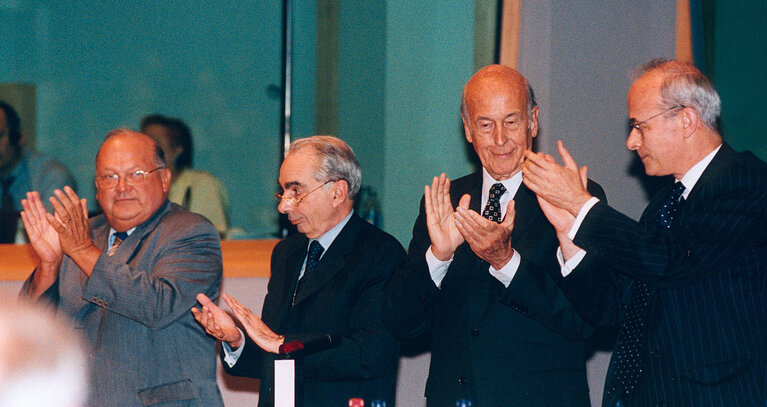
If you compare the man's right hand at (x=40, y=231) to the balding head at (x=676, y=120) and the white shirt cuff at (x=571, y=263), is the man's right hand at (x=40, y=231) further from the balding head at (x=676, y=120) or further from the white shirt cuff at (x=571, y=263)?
the balding head at (x=676, y=120)

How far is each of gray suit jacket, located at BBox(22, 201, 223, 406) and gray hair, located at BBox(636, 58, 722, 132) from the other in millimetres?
1415

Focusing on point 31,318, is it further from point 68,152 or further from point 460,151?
point 68,152

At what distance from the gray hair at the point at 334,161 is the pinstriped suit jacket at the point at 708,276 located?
799mm

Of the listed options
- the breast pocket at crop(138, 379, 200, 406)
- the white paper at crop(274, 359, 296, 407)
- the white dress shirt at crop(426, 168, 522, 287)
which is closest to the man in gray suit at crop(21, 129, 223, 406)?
the breast pocket at crop(138, 379, 200, 406)

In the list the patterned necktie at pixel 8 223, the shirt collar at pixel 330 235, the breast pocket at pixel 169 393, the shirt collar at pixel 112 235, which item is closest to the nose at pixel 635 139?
the shirt collar at pixel 330 235

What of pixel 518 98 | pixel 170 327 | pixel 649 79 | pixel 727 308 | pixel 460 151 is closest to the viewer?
pixel 727 308

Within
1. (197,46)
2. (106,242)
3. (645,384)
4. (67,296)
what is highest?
(197,46)

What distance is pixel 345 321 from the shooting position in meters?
2.33

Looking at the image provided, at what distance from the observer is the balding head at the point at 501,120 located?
7.49 feet

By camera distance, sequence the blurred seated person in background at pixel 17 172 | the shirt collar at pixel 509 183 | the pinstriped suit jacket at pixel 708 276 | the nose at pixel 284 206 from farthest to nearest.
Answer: the blurred seated person in background at pixel 17 172, the nose at pixel 284 206, the shirt collar at pixel 509 183, the pinstriped suit jacket at pixel 708 276

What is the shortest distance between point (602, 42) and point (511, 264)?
1.94 m

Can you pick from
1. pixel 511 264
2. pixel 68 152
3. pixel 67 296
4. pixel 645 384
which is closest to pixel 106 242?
pixel 67 296

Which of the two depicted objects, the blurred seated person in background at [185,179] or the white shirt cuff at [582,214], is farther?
the blurred seated person in background at [185,179]

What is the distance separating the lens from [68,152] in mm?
7766
